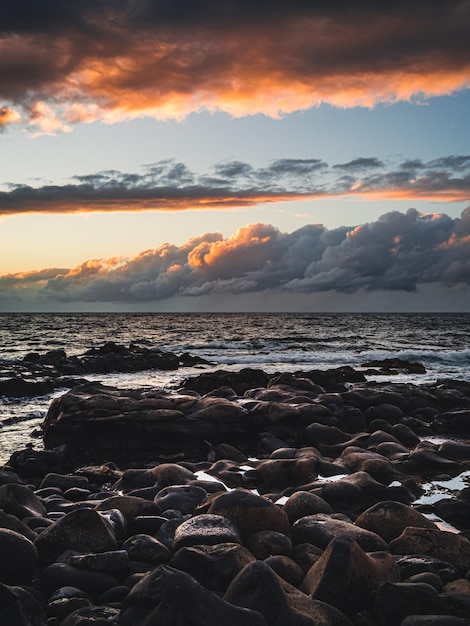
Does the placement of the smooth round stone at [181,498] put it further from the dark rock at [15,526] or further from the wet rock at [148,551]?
the dark rock at [15,526]

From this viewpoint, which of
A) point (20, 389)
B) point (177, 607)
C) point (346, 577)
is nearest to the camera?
point (177, 607)

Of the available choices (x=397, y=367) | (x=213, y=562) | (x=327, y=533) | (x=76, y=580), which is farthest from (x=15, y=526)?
(x=397, y=367)

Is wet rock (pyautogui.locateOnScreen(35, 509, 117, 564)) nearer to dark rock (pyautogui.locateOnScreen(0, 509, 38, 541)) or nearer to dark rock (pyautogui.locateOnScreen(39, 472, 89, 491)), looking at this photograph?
dark rock (pyautogui.locateOnScreen(0, 509, 38, 541))

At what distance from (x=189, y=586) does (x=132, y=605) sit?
0.48 metres

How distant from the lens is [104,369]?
27.8 m

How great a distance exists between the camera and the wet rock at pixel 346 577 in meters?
4.66

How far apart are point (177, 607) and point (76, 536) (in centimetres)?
184

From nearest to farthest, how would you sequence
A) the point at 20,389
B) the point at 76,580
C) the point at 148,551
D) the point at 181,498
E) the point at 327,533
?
1. the point at 76,580
2. the point at 148,551
3. the point at 327,533
4. the point at 181,498
5. the point at 20,389

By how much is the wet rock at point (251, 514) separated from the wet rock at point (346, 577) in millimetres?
1004

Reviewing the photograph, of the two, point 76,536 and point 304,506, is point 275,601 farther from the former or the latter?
point 304,506

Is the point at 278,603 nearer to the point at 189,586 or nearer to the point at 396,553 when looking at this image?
the point at 189,586

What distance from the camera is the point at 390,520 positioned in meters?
6.30

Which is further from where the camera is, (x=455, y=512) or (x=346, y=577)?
(x=455, y=512)

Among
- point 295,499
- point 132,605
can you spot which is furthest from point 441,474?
point 132,605
